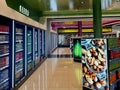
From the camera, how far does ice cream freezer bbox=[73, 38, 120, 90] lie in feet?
15.6

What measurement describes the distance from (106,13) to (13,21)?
962 centimetres

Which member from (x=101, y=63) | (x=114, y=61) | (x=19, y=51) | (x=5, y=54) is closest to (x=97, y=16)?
(x=114, y=61)

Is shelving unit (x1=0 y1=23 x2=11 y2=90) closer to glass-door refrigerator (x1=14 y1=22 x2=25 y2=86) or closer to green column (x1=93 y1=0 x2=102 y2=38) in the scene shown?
glass-door refrigerator (x1=14 y1=22 x2=25 y2=86)

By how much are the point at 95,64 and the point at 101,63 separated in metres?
0.19

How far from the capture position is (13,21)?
5.68 metres

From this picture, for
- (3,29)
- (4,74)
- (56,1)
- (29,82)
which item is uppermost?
(56,1)

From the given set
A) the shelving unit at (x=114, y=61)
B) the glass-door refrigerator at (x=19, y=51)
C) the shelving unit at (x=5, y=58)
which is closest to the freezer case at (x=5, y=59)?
the shelving unit at (x=5, y=58)

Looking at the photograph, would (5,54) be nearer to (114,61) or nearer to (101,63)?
(101,63)

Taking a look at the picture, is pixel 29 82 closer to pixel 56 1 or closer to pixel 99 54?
pixel 99 54

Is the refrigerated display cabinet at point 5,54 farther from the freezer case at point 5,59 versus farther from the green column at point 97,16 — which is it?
the green column at point 97,16

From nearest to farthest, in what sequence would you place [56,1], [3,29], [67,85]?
[3,29]
[67,85]
[56,1]

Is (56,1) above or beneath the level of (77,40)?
above

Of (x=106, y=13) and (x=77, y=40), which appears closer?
(x=77, y=40)

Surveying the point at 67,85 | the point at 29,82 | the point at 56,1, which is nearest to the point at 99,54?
the point at 67,85
